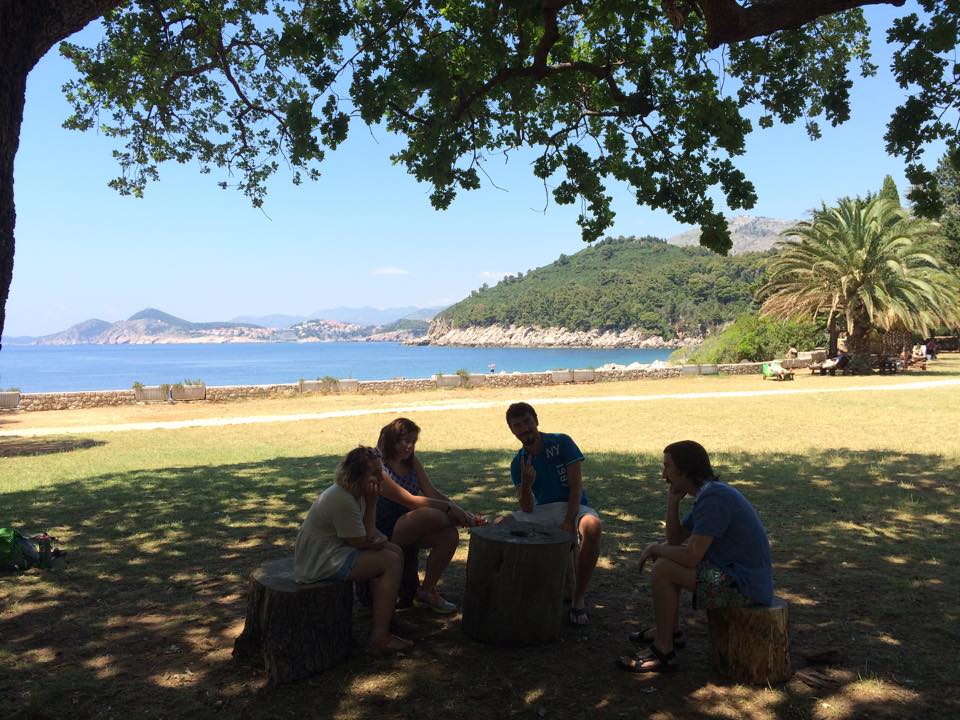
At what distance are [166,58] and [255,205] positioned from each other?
2515mm

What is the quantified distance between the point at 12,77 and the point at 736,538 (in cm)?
429

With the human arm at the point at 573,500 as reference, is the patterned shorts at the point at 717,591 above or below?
below

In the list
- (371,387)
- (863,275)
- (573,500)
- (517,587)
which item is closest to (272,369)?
(371,387)

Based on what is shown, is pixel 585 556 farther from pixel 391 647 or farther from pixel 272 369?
A: pixel 272 369

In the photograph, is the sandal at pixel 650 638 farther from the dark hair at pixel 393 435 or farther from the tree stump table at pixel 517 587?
the dark hair at pixel 393 435

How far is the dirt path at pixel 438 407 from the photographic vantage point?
1673cm

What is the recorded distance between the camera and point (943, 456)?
34.0 feet

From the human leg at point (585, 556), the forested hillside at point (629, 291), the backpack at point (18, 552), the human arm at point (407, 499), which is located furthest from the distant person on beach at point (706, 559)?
the forested hillside at point (629, 291)

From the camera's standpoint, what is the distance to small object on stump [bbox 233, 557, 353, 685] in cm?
364

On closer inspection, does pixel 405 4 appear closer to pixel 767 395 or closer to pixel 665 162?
pixel 665 162

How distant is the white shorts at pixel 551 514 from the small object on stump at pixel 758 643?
50.0 inches

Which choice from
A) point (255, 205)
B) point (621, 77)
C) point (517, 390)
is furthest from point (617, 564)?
point (517, 390)

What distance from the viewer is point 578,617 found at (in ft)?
14.6

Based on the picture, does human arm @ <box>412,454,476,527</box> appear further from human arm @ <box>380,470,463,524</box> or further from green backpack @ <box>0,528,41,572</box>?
green backpack @ <box>0,528,41,572</box>
